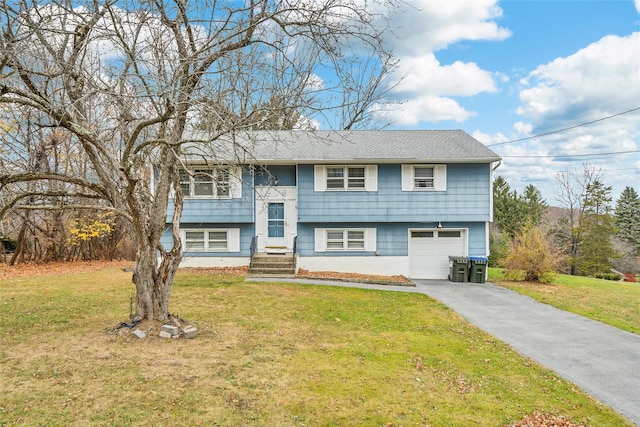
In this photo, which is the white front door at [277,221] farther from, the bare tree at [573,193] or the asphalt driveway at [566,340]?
the bare tree at [573,193]

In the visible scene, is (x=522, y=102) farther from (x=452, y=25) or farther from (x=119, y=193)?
(x=119, y=193)

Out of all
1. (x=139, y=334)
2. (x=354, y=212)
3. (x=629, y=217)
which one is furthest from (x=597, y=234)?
(x=139, y=334)

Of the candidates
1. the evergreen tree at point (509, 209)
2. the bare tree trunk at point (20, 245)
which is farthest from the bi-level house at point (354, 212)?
the evergreen tree at point (509, 209)

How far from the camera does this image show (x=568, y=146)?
86.4 ft

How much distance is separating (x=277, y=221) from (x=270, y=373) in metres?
11.3

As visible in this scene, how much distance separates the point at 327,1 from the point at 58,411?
6314 mm

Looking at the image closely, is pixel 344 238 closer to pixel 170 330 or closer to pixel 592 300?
pixel 592 300

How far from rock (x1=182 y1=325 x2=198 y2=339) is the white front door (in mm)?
9264

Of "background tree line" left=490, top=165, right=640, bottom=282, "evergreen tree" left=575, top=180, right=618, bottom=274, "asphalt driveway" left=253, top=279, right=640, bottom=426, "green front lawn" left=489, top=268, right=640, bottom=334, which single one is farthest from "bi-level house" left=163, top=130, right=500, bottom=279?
"evergreen tree" left=575, top=180, right=618, bottom=274

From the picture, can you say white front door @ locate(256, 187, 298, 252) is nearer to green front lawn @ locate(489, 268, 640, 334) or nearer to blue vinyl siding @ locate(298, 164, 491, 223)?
blue vinyl siding @ locate(298, 164, 491, 223)

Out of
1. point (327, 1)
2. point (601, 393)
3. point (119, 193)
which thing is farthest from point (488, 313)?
point (119, 193)

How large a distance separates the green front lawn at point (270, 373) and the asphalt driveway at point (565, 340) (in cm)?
42

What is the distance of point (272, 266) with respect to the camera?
49.7 ft

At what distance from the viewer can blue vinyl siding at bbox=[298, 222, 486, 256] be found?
→ 643 inches
